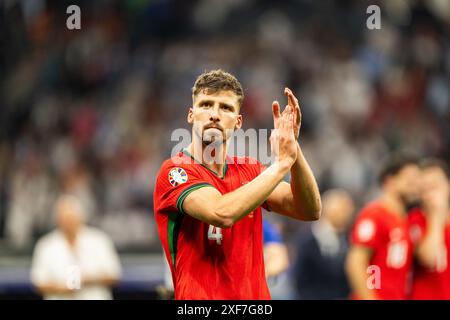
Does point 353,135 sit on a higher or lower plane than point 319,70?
lower

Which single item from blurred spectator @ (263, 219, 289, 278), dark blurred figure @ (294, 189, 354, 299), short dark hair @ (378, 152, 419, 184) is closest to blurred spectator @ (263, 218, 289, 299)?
blurred spectator @ (263, 219, 289, 278)

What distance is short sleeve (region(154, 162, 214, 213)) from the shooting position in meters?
4.67

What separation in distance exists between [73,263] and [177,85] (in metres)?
8.15

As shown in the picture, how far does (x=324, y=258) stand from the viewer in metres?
10.2

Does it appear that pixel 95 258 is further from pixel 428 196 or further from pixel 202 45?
pixel 202 45

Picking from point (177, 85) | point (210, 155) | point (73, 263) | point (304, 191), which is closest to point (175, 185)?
point (210, 155)

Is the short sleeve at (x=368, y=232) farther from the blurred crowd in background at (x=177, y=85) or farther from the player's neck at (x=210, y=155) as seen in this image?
the blurred crowd in background at (x=177, y=85)

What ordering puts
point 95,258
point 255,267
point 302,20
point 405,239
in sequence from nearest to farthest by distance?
1. point 255,267
2. point 405,239
3. point 95,258
4. point 302,20

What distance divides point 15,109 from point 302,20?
5975mm

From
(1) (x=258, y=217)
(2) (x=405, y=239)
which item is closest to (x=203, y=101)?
(1) (x=258, y=217)

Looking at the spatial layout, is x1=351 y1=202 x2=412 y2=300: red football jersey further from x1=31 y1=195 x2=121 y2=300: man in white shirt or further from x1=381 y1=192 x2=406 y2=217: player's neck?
x1=31 y1=195 x2=121 y2=300: man in white shirt

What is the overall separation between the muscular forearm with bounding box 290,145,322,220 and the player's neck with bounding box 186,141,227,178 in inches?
16.2

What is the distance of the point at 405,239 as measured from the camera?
8.23m

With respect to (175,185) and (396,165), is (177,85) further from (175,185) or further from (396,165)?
(175,185)
